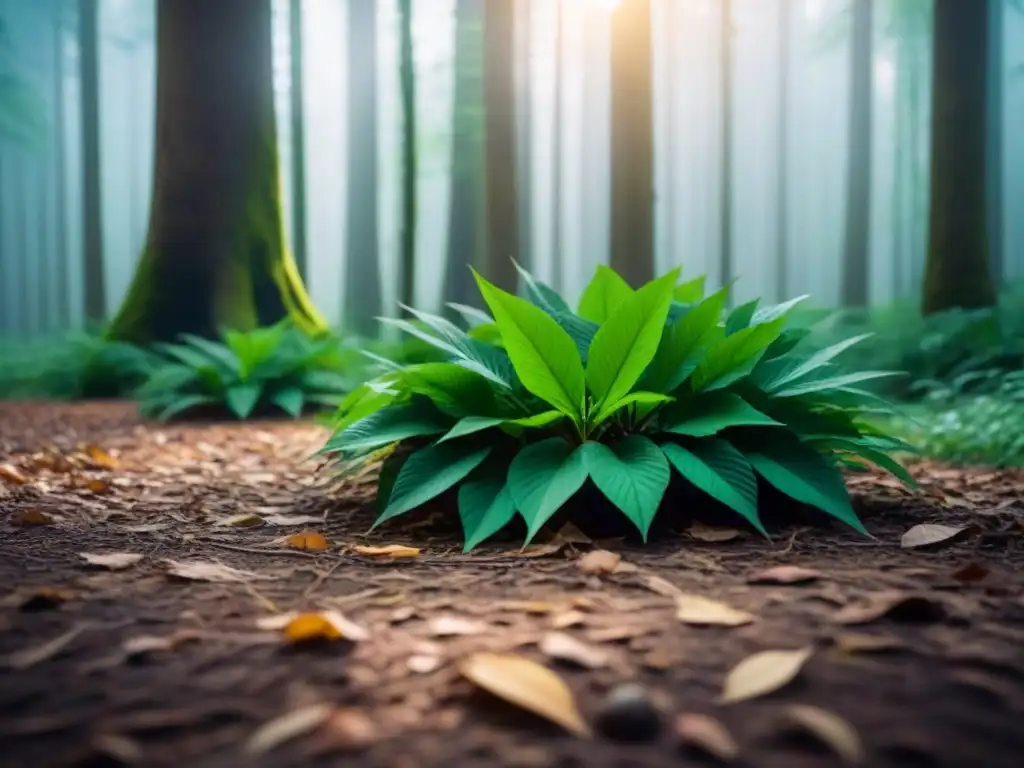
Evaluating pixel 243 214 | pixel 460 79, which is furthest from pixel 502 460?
pixel 460 79

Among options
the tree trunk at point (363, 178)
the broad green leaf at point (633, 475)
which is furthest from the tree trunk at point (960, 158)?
the tree trunk at point (363, 178)

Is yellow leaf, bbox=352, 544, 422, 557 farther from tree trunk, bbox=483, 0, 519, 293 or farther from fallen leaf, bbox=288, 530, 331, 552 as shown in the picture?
tree trunk, bbox=483, 0, 519, 293

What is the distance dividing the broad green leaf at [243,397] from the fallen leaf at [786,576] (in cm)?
409

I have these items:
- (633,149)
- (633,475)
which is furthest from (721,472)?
(633,149)

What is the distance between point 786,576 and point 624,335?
28.0 inches

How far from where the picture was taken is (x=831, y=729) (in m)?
0.83

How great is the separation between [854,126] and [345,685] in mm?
17261

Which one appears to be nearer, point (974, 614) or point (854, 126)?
point (974, 614)

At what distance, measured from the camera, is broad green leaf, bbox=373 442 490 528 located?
1.83 m

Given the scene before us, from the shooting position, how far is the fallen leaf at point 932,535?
1705mm

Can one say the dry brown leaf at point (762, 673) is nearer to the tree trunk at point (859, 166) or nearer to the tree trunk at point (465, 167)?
the tree trunk at point (465, 167)

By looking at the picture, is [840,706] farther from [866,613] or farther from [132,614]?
[132,614]

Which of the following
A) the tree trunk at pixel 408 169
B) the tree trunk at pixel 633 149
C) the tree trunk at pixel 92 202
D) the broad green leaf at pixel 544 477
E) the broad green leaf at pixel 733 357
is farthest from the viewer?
the tree trunk at pixel 92 202

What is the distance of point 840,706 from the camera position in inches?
35.5
